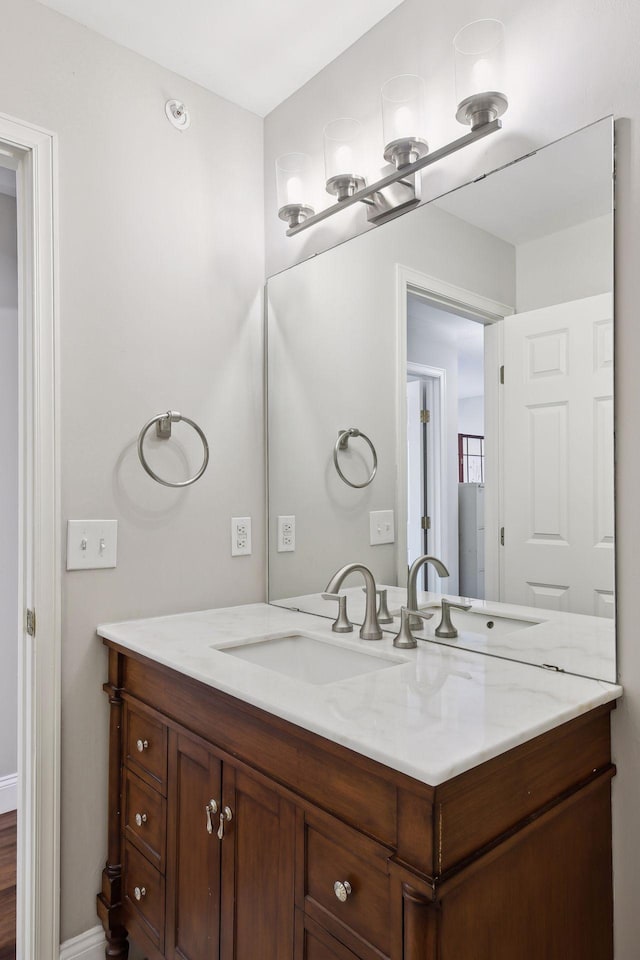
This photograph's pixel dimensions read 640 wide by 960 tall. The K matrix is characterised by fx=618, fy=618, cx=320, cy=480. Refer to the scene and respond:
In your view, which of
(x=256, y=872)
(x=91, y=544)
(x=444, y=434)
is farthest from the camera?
(x=91, y=544)

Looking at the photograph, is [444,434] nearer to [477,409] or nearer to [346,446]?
[477,409]

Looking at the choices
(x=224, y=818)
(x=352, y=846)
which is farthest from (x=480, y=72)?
(x=224, y=818)

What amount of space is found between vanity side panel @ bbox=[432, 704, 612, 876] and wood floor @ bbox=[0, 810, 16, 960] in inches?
60.3

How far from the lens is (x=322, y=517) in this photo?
1825 mm

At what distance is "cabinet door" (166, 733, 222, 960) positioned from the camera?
1231 mm

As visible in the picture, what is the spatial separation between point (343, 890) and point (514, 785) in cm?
30

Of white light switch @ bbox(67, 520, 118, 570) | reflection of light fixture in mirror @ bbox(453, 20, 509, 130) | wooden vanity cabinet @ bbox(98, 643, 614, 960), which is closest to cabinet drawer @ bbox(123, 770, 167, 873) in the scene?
wooden vanity cabinet @ bbox(98, 643, 614, 960)

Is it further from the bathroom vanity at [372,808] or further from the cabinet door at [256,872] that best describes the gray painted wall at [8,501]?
the cabinet door at [256,872]

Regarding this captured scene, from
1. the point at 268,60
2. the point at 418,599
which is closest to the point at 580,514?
the point at 418,599

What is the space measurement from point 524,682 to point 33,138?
168 centimetres

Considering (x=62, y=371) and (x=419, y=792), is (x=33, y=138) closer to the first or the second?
(x=62, y=371)

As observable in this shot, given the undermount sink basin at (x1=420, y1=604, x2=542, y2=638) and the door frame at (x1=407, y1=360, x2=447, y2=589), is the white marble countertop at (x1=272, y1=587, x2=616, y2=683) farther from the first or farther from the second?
the door frame at (x1=407, y1=360, x2=447, y2=589)

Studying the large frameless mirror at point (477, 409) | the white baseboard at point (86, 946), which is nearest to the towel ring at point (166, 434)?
the large frameless mirror at point (477, 409)

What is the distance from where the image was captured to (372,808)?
0.88 m
